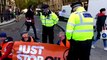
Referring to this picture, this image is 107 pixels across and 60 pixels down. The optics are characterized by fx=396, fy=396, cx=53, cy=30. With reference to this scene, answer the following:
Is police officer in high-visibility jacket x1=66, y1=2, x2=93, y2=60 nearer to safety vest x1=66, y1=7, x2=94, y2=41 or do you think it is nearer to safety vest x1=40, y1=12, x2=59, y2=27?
safety vest x1=66, y1=7, x2=94, y2=41

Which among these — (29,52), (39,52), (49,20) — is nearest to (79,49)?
(39,52)

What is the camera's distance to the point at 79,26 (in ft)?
26.4

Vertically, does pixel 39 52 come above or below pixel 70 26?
below

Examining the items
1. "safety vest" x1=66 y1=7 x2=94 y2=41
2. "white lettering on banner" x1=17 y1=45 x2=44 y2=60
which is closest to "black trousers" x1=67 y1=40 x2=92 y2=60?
"safety vest" x1=66 y1=7 x2=94 y2=41

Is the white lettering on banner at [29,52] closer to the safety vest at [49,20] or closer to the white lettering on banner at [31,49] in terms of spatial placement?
the white lettering on banner at [31,49]

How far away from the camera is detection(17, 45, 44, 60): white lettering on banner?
9375 mm

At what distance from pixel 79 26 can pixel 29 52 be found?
6.05 ft

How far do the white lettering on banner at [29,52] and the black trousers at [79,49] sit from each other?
129cm

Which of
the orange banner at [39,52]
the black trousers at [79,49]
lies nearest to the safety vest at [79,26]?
the black trousers at [79,49]

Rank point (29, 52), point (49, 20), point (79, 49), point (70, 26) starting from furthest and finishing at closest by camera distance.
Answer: point (49, 20), point (29, 52), point (79, 49), point (70, 26)

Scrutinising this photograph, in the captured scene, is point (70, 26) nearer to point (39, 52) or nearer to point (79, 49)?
point (79, 49)

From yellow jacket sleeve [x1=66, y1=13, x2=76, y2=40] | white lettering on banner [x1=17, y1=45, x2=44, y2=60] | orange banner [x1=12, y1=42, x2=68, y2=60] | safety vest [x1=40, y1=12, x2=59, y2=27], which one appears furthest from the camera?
safety vest [x1=40, y1=12, x2=59, y2=27]

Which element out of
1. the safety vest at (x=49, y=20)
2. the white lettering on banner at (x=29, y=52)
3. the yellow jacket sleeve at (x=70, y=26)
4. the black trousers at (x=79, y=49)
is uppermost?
the yellow jacket sleeve at (x=70, y=26)

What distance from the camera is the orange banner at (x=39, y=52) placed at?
9273mm
